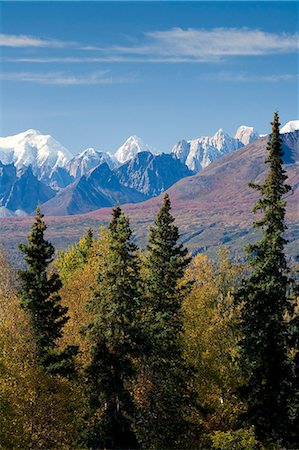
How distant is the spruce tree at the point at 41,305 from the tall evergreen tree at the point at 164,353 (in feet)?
21.2

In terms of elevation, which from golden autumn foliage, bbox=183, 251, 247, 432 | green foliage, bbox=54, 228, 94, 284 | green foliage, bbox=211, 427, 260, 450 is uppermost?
green foliage, bbox=54, 228, 94, 284

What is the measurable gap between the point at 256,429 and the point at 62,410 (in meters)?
13.4

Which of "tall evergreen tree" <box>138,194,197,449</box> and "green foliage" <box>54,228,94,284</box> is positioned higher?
"green foliage" <box>54,228,94,284</box>

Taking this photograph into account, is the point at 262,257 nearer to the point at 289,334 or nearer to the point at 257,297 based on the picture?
the point at 257,297

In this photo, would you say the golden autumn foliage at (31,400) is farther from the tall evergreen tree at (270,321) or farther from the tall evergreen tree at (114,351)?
the tall evergreen tree at (270,321)

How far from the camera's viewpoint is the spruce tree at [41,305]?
1609 inches

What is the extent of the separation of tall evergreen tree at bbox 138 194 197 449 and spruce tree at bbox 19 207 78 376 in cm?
647

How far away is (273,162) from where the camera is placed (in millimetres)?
38188

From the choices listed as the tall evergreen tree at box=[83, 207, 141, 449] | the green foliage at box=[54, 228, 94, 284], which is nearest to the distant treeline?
the tall evergreen tree at box=[83, 207, 141, 449]

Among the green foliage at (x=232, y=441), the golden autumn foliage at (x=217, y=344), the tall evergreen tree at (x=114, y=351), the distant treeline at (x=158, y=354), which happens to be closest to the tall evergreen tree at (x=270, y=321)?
the distant treeline at (x=158, y=354)

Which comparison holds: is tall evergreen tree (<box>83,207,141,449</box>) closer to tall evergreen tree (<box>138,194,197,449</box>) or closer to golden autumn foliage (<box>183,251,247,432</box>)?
tall evergreen tree (<box>138,194,197,449</box>)

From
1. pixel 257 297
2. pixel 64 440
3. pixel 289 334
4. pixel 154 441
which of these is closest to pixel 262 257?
pixel 257 297

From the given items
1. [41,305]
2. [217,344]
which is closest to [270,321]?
[217,344]

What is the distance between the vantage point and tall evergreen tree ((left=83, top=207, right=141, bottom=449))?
37031 mm
